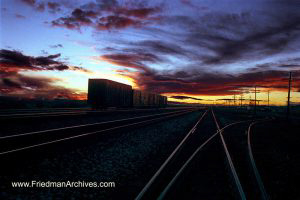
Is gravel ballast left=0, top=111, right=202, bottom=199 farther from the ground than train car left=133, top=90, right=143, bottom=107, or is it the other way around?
train car left=133, top=90, right=143, bottom=107

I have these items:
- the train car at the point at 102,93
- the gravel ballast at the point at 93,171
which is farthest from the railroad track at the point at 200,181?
the train car at the point at 102,93

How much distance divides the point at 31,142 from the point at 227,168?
747 cm

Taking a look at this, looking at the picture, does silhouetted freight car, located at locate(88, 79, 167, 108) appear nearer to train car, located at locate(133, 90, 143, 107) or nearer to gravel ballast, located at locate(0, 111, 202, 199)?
train car, located at locate(133, 90, 143, 107)

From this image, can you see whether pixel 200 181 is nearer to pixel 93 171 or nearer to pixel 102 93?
pixel 93 171

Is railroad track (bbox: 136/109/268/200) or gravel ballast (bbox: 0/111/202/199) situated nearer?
railroad track (bbox: 136/109/268/200)

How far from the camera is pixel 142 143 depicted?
8.80 metres

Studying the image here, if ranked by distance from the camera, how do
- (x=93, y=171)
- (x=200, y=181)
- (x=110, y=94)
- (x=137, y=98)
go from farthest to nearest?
(x=137, y=98), (x=110, y=94), (x=93, y=171), (x=200, y=181)

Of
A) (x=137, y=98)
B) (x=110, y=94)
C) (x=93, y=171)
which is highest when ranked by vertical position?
(x=110, y=94)

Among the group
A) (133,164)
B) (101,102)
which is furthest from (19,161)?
(101,102)

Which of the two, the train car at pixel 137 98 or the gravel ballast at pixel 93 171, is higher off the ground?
the train car at pixel 137 98

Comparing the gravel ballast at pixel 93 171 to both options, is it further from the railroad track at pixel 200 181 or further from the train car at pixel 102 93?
the train car at pixel 102 93

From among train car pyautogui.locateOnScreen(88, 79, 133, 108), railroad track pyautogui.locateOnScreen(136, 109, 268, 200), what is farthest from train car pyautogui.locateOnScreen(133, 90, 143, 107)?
railroad track pyautogui.locateOnScreen(136, 109, 268, 200)

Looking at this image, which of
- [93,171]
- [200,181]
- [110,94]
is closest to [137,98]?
[110,94]

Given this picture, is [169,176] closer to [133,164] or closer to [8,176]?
[133,164]
